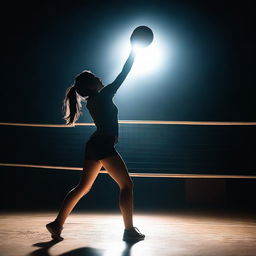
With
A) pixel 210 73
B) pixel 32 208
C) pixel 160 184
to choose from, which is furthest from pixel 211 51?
pixel 32 208

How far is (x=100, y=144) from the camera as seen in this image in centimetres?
359

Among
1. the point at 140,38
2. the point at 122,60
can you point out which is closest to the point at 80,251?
the point at 140,38

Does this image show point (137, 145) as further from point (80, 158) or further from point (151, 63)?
point (151, 63)

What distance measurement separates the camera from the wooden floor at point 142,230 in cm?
331

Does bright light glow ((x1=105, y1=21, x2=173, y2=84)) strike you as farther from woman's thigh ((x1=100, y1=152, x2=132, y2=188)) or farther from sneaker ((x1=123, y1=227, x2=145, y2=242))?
sneaker ((x1=123, y1=227, x2=145, y2=242))

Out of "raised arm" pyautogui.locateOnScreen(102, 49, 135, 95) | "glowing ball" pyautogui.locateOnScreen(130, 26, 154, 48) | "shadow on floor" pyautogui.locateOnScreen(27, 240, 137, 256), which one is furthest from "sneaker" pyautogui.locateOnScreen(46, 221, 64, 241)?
"glowing ball" pyautogui.locateOnScreen(130, 26, 154, 48)

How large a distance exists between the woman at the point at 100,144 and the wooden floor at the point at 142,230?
201 millimetres

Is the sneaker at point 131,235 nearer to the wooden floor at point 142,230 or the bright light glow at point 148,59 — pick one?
the wooden floor at point 142,230

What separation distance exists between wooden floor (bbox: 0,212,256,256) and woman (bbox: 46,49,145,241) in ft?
0.66

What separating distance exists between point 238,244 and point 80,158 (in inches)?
109

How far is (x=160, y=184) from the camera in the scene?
6383mm

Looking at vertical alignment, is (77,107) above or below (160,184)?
above

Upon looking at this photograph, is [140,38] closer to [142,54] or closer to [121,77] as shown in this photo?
[121,77]

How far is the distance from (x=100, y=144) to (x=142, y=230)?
1000mm
